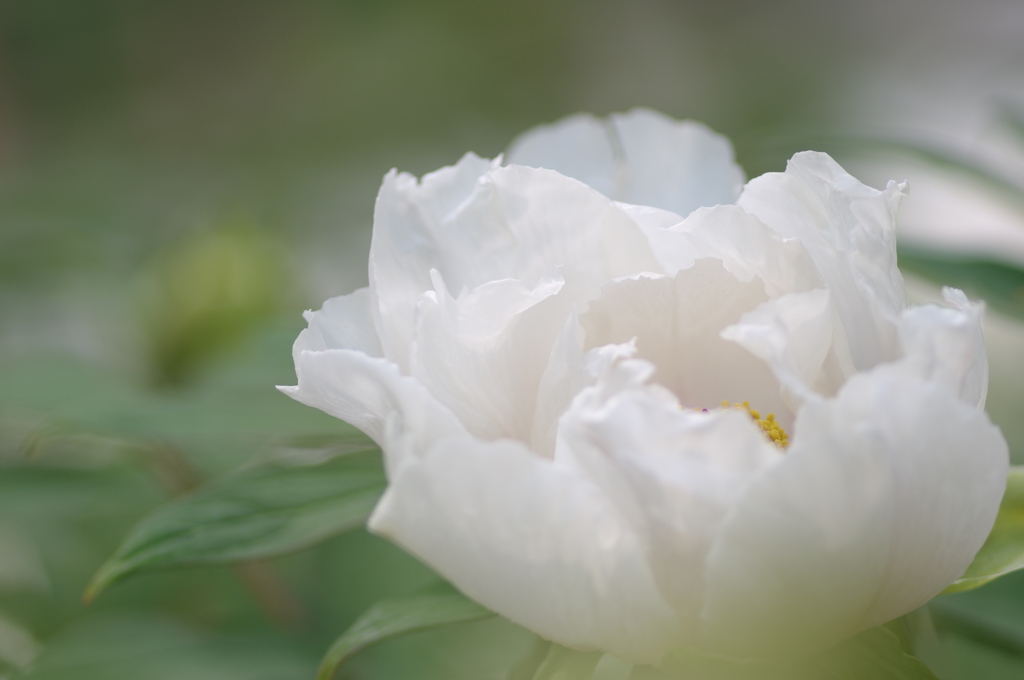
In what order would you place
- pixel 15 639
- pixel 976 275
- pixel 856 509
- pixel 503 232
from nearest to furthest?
pixel 856 509 < pixel 503 232 < pixel 976 275 < pixel 15 639

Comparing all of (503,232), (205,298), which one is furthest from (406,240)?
(205,298)

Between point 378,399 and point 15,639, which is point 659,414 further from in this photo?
point 15,639

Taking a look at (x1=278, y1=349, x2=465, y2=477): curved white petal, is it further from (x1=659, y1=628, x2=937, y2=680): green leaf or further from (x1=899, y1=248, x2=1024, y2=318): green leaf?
(x1=899, y1=248, x2=1024, y2=318): green leaf

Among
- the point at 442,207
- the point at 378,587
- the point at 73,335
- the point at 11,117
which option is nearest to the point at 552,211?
the point at 442,207

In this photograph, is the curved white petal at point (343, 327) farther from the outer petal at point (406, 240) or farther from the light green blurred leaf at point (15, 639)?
the light green blurred leaf at point (15, 639)

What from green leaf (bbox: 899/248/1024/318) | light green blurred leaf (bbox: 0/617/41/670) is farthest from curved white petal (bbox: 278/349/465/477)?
light green blurred leaf (bbox: 0/617/41/670)

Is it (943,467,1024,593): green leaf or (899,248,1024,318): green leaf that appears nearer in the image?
(943,467,1024,593): green leaf
